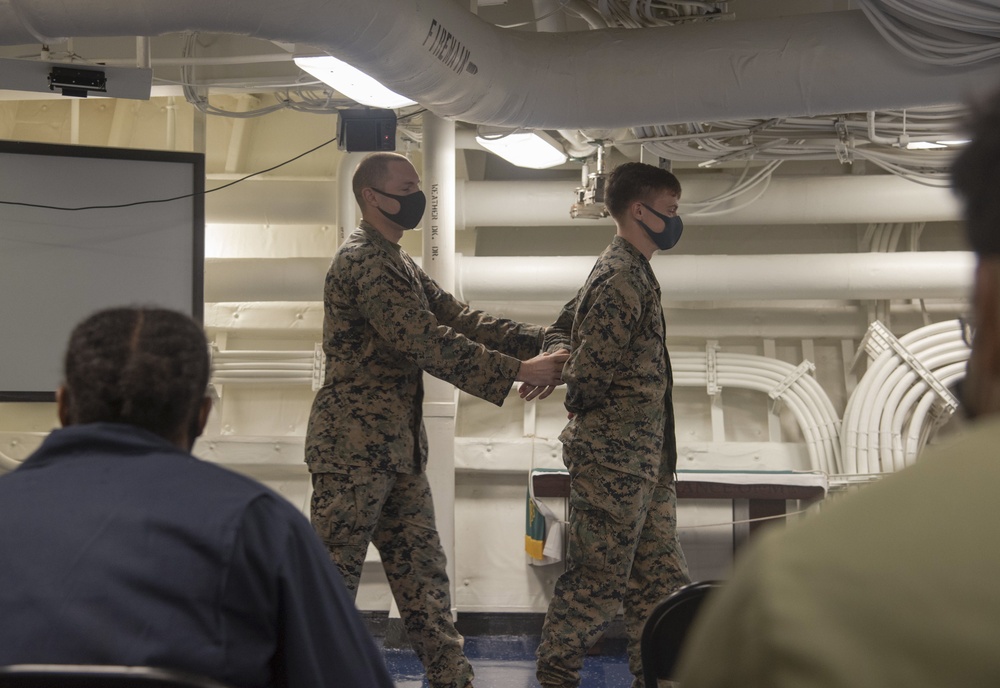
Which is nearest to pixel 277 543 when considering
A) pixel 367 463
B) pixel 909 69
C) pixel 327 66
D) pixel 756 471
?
pixel 367 463

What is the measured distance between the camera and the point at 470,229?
5.34m

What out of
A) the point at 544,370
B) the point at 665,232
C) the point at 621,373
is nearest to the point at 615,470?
the point at 621,373

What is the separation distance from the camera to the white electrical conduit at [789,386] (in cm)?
486

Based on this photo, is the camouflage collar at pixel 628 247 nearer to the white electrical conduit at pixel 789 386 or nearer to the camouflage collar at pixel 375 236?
the camouflage collar at pixel 375 236

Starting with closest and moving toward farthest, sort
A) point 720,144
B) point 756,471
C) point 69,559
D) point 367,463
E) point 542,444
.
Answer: point 69,559
point 367,463
point 720,144
point 756,471
point 542,444

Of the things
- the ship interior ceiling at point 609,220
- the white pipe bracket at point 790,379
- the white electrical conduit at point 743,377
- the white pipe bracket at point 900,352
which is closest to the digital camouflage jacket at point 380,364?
the ship interior ceiling at point 609,220

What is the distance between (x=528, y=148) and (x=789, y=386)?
5.91ft

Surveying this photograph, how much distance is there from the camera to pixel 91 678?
3.00ft

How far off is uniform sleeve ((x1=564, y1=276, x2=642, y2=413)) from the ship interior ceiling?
0.78 meters

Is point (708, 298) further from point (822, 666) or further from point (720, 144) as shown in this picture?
point (822, 666)

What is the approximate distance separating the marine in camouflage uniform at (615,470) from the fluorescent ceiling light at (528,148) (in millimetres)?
1101

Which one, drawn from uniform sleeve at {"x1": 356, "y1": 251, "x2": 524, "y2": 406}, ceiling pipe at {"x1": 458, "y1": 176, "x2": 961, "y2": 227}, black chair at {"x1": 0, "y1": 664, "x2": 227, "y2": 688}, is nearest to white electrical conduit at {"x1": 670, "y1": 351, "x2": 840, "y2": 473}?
ceiling pipe at {"x1": 458, "y1": 176, "x2": 961, "y2": 227}

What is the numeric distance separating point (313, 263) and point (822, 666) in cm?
453

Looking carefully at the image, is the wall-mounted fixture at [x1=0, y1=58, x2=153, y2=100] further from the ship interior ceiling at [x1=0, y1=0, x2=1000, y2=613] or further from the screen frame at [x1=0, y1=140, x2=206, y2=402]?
the screen frame at [x1=0, y1=140, x2=206, y2=402]
